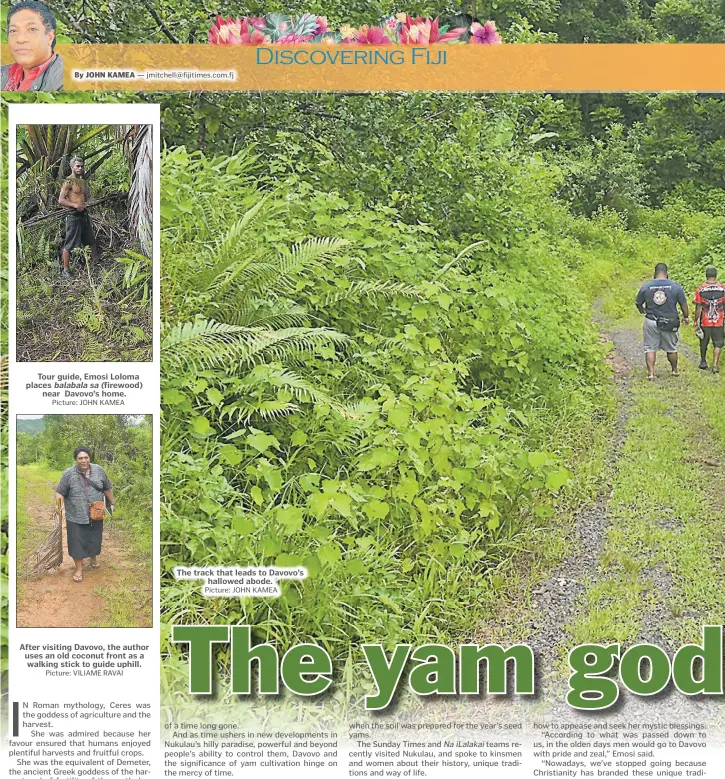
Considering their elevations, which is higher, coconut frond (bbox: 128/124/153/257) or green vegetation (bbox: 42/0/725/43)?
green vegetation (bbox: 42/0/725/43)

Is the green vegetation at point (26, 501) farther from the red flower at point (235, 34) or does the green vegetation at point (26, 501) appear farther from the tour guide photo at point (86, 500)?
the red flower at point (235, 34)

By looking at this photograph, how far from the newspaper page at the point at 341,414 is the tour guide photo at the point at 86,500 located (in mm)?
14

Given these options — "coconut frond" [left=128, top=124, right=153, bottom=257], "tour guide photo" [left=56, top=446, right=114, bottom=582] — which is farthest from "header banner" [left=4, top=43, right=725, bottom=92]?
"tour guide photo" [left=56, top=446, right=114, bottom=582]

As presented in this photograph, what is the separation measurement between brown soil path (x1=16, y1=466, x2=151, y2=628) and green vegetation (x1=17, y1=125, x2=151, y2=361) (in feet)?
2.29

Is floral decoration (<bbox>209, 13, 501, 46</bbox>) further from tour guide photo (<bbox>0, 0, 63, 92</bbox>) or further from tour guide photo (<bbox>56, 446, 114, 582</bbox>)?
Result: tour guide photo (<bbox>56, 446, 114, 582</bbox>)

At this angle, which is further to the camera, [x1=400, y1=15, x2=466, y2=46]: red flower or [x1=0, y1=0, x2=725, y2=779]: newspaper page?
[x1=400, y1=15, x2=466, y2=46]: red flower

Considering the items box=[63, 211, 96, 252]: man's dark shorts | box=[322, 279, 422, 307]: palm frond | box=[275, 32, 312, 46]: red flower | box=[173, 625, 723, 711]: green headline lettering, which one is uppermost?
box=[275, 32, 312, 46]: red flower

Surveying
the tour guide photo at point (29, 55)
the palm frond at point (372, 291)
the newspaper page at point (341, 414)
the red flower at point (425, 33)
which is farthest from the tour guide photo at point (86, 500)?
the red flower at point (425, 33)

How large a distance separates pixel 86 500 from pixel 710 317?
3.33 meters

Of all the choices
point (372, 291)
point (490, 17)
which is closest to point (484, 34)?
point (490, 17)

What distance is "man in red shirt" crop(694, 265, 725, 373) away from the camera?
17.4ft

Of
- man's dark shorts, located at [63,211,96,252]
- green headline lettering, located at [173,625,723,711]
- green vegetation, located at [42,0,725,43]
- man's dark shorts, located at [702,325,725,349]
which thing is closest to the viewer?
green headline lettering, located at [173,625,723,711]

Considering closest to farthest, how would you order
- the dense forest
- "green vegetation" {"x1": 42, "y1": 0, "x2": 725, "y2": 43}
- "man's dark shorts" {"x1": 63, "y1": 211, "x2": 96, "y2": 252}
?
1. the dense forest
2. "man's dark shorts" {"x1": 63, "y1": 211, "x2": 96, "y2": 252}
3. "green vegetation" {"x1": 42, "y1": 0, "x2": 725, "y2": 43}

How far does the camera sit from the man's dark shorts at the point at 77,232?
5035mm
